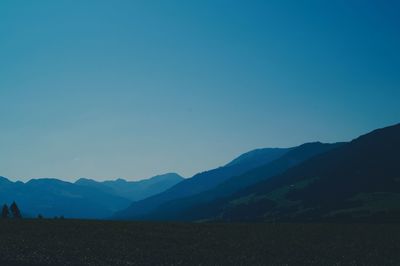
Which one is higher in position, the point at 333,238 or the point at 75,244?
the point at 75,244

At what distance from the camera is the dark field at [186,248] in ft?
122

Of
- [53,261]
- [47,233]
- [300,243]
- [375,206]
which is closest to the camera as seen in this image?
[53,261]

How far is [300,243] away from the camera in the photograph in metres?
52.5

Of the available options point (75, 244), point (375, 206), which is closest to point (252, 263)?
point (75, 244)

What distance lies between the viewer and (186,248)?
46000mm

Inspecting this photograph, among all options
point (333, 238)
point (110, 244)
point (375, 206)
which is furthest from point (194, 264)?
point (375, 206)

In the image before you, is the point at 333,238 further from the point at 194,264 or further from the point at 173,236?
the point at 194,264

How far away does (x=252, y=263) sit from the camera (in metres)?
36.9

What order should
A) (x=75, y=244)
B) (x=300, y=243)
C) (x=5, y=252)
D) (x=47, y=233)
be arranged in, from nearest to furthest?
(x=5, y=252)
(x=75, y=244)
(x=300, y=243)
(x=47, y=233)

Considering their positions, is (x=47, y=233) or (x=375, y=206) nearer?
(x=47, y=233)

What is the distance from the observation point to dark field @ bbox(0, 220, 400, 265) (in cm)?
3725

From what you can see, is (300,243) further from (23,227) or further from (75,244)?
(23,227)

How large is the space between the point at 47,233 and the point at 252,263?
32798mm

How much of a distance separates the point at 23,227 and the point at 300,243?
41.7m
